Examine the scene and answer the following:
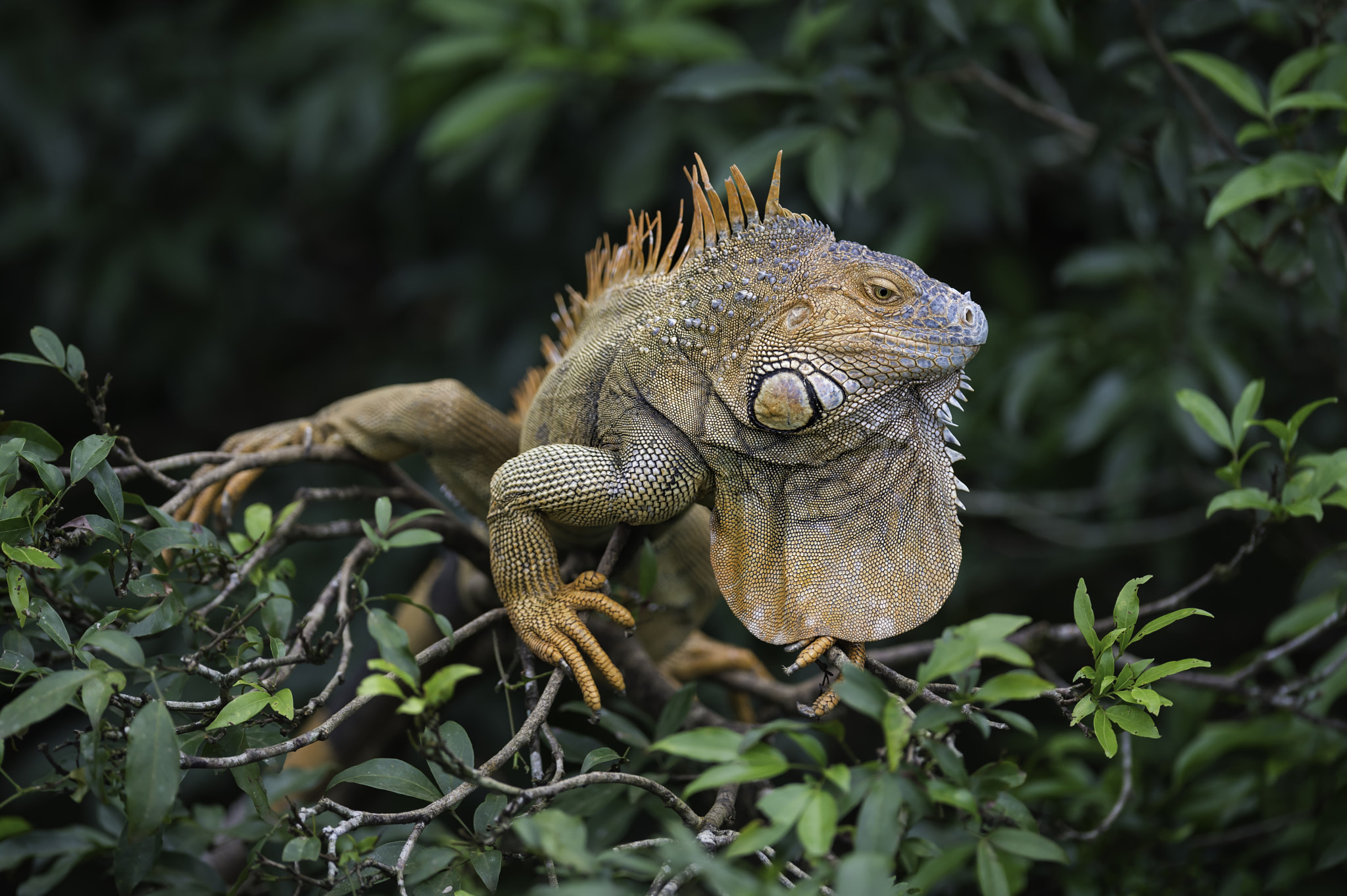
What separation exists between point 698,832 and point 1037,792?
105 cm

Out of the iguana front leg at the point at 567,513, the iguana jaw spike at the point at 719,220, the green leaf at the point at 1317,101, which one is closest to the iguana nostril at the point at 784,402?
the iguana front leg at the point at 567,513

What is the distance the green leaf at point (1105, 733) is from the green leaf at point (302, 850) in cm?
130

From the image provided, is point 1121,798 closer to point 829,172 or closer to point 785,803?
point 785,803

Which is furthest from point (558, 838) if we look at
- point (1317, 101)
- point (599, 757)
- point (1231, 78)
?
point (1231, 78)

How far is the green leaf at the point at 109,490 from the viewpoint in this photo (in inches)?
71.2

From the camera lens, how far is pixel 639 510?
2029mm

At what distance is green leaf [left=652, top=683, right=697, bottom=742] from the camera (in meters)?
2.12

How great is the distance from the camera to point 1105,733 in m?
1.62

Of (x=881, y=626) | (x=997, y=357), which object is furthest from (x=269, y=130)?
(x=881, y=626)

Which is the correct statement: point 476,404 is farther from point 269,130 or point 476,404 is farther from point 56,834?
point 269,130

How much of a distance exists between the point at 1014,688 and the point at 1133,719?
41 centimetres

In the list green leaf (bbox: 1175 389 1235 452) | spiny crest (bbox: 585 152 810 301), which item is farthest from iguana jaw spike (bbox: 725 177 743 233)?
green leaf (bbox: 1175 389 1235 452)

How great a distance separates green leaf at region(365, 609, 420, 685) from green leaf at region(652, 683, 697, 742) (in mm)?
796

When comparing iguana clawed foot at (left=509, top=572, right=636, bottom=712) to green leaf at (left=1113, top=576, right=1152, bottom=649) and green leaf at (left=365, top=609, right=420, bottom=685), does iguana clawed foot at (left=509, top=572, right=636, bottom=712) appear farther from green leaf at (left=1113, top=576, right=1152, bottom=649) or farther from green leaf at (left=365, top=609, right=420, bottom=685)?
green leaf at (left=1113, top=576, right=1152, bottom=649)
